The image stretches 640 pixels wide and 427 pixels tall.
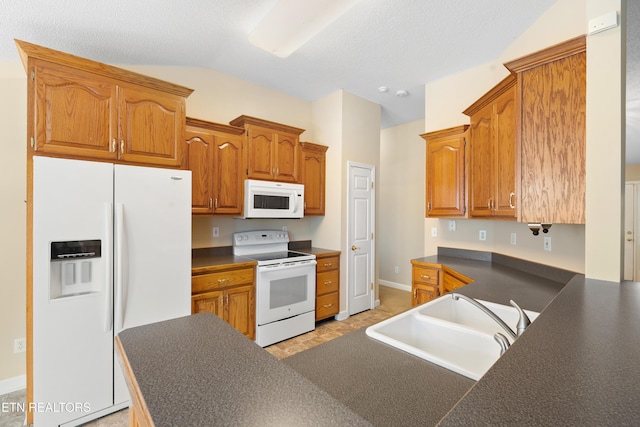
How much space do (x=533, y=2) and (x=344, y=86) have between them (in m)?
1.93

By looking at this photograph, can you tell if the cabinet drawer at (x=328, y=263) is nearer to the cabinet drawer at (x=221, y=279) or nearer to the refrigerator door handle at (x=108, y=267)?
the cabinet drawer at (x=221, y=279)

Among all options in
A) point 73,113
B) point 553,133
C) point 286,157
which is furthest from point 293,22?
point 553,133

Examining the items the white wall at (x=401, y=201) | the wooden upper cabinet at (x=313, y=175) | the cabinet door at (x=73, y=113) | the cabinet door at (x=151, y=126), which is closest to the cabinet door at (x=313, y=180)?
the wooden upper cabinet at (x=313, y=175)

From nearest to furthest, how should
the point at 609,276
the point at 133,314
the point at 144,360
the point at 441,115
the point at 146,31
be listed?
the point at 144,360, the point at 609,276, the point at 133,314, the point at 146,31, the point at 441,115

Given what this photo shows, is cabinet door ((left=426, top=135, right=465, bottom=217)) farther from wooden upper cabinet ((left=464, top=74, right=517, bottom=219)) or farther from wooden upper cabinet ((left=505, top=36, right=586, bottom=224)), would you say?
wooden upper cabinet ((left=505, top=36, right=586, bottom=224))

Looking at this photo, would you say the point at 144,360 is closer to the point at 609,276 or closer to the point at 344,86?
the point at 609,276

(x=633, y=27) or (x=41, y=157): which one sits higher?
(x=633, y=27)

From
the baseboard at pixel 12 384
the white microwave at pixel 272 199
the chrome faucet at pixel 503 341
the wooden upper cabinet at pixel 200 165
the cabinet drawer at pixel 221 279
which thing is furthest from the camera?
the white microwave at pixel 272 199

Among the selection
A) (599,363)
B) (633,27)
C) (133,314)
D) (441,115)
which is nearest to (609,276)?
(599,363)

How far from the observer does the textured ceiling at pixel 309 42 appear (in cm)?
190

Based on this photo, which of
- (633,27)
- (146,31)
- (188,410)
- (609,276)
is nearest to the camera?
(188,410)

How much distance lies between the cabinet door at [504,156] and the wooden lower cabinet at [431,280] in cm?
68

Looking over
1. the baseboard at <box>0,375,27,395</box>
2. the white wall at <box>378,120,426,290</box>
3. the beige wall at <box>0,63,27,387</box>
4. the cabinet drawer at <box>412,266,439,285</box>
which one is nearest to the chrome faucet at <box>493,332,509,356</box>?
the cabinet drawer at <box>412,266,439,285</box>

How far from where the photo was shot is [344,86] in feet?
11.6
